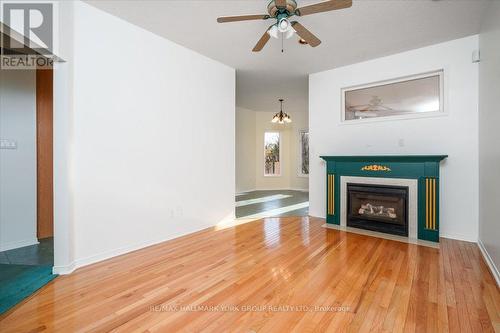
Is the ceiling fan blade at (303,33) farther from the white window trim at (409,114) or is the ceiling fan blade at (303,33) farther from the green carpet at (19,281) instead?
the green carpet at (19,281)

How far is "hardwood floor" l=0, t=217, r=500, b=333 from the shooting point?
1.64 metres

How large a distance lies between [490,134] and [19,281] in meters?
4.87

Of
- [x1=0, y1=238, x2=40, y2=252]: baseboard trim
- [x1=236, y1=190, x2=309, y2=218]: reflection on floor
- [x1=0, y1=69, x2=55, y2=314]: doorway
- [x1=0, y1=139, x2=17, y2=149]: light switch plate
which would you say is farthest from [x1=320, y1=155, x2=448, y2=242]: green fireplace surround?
[x1=0, y1=139, x2=17, y2=149]: light switch plate

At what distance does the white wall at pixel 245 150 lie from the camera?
7.87m

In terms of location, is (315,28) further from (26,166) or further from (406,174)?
(26,166)

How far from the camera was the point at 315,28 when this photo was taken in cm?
297

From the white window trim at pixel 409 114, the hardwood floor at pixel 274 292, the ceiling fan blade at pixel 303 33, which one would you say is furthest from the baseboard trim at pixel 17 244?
the white window trim at pixel 409 114

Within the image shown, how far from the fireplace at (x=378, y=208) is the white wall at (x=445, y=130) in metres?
0.55

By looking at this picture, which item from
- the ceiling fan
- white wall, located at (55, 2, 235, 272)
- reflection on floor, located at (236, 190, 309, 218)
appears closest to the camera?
Result: the ceiling fan

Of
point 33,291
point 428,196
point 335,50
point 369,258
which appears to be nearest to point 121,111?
point 33,291

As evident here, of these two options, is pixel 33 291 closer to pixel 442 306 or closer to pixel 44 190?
pixel 44 190

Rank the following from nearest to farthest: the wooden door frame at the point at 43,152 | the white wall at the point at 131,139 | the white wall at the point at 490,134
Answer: the white wall at the point at 490,134, the white wall at the point at 131,139, the wooden door frame at the point at 43,152

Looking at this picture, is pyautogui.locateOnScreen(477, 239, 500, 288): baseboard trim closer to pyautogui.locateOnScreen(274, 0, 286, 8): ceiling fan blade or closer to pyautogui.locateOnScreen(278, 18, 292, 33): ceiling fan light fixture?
pyautogui.locateOnScreen(278, 18, 292, 33): ceiling fan light fixture

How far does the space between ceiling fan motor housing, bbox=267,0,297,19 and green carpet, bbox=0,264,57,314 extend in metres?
3.26
